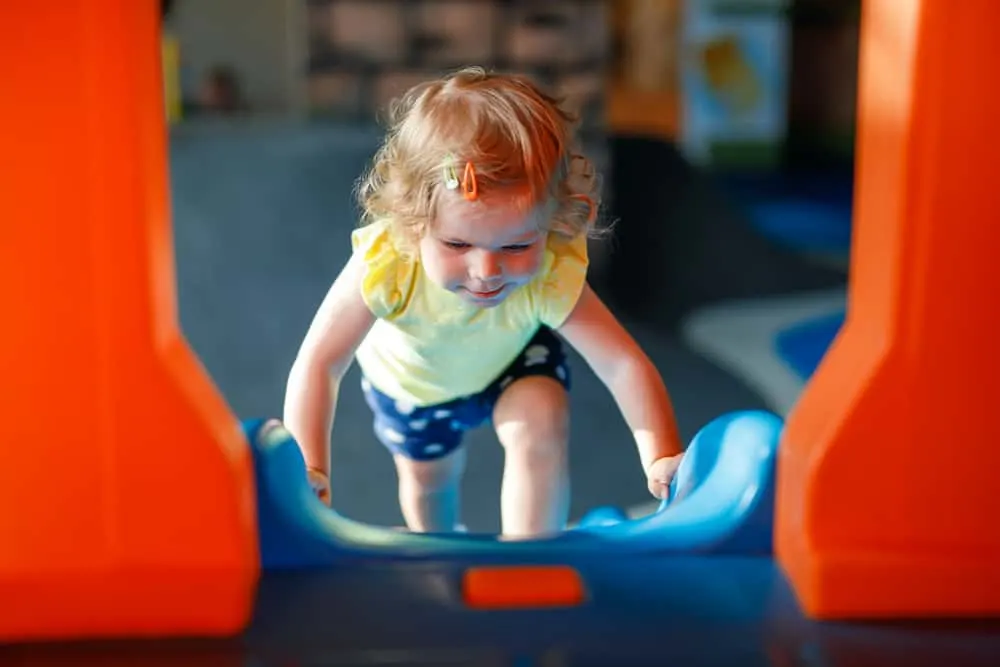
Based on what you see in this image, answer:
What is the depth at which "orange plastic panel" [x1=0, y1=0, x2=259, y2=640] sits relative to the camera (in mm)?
534

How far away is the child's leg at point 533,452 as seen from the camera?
1056 millimetres

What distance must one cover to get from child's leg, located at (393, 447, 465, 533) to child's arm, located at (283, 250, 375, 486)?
275mm

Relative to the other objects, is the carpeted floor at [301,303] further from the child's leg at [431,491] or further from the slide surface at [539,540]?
the slide surface at [539,540]

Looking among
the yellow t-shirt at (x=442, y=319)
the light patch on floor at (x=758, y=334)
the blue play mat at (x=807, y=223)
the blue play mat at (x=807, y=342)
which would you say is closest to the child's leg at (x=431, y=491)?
the yellow t-shirt at (x=442, y=319)

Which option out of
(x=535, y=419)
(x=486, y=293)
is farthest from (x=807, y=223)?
(x=486, y=293)

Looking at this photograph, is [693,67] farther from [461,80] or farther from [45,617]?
[45,617]

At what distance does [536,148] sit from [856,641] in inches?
17.6

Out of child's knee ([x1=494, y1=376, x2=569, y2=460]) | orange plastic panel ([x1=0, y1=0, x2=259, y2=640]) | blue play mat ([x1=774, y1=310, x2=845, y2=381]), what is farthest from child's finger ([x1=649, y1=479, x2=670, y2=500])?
blue play mat ([x1=774, y1=310, x2=845, y2=381])

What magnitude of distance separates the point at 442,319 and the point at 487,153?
20 centimetres

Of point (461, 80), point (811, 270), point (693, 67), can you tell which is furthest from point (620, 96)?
point (461, 80)

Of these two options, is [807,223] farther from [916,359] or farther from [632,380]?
[916,359]

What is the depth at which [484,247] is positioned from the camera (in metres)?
0.88

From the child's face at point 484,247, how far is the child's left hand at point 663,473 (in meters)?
0.18

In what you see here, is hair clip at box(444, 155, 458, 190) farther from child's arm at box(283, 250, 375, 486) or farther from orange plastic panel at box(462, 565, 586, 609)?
orange plastic panel at box(462, 565, 586, 609)
